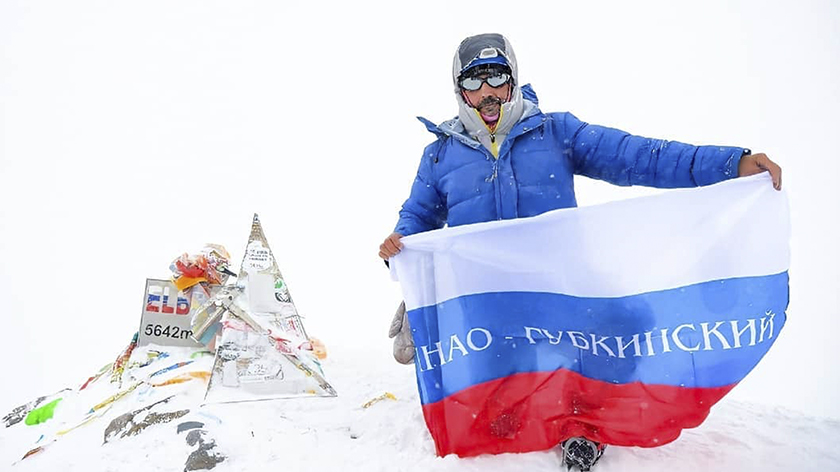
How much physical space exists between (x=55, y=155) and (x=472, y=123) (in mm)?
39956

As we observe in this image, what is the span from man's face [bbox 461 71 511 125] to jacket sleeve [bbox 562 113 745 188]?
0.38 meters

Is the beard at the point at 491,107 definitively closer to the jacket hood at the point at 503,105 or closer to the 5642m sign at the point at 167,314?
the jacket hood at the point at 503,105

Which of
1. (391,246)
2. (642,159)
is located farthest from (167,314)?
(642,159)

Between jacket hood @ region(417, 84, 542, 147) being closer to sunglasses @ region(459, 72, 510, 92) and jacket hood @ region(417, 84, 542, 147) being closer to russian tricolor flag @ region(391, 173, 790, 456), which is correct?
sunglasses @ region(459, 72, 510, 92)

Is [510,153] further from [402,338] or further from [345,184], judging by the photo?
[345,184]

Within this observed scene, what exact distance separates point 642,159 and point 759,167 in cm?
54

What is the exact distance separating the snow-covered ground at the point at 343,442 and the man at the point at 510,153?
110 centimetres

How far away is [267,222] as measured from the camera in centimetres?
2500

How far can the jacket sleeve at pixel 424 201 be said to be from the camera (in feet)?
11.5

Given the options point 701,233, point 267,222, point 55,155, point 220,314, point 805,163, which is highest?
point 55,155

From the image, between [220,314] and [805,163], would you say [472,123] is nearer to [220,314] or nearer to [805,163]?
[220,314]

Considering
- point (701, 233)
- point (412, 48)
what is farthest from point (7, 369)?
point (412, 48)

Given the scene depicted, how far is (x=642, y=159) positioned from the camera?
2.99 meters

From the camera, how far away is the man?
9.94ft
